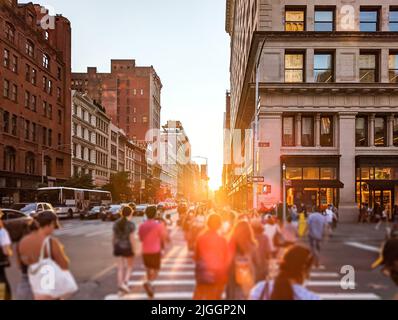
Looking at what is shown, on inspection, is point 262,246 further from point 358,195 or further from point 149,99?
point 149,99

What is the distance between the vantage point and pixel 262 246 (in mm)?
4387

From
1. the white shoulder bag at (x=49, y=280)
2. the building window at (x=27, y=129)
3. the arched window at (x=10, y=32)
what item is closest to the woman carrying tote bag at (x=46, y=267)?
the white shoulder bag at (x=49, y=280)

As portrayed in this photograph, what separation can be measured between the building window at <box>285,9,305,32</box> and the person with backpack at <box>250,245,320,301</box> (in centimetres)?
1255

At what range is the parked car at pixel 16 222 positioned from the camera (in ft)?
14.4

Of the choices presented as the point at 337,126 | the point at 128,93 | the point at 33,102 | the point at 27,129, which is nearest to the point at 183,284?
the point at 128,93

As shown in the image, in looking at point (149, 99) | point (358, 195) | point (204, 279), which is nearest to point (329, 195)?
point (358, 195)

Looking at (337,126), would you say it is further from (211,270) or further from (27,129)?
(27,129)

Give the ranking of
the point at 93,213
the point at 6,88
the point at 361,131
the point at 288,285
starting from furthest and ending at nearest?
the point at 361,131 → the point at 6,88 → the point at 93,213 → the point at 288,285

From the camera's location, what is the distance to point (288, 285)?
407 centimetres

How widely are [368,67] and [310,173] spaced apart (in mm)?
2682

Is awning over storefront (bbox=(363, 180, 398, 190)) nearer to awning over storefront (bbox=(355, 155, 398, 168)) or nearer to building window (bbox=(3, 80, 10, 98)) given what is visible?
awning over storefront (bbox=(355, 155, 398, 168))
